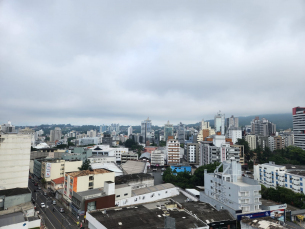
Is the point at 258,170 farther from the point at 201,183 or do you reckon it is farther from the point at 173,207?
the point at 173,207

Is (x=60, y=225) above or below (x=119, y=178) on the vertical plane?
below

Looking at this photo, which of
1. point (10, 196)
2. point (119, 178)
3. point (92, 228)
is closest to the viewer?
point (92, 228)

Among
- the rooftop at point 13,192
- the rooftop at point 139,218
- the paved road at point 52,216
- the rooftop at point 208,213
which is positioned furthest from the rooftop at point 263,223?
Answer: the rooftop at point 13,192

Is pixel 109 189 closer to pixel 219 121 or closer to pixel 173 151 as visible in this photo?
pixel 173 151

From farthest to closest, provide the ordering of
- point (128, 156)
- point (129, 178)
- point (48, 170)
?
point (128, 156), point (48, 170), point (129, 178)

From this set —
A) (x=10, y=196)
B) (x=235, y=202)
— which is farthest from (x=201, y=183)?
(x=10, y=196)

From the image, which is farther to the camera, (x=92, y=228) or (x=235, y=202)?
(x=235, y=202)

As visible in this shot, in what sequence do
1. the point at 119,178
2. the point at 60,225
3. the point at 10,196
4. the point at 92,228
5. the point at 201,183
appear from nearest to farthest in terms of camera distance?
the point at 92,228
the point at 60,225
the point at 10,196
the point at 119,178
the point at 201,183

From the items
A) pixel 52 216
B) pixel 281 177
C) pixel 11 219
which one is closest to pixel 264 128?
pixel 281 177
